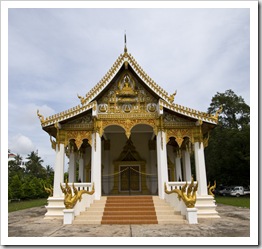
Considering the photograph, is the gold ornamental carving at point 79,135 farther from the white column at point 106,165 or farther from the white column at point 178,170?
the white column at point 178,170

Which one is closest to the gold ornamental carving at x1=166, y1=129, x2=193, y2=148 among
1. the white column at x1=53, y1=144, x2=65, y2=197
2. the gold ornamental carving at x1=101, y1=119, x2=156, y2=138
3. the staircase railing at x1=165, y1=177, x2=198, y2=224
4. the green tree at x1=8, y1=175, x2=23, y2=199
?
the gold ornamental carving at x1=101, y1=119, x2=156, y2=138

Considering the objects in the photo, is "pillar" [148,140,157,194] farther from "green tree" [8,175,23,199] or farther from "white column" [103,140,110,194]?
"green tree" [8,175,23,199]

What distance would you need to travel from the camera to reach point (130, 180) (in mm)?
14000

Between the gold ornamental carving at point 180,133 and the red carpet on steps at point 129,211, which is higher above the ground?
the gold ornamental carving at point 180,133

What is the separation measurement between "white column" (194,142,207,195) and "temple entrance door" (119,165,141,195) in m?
4.28

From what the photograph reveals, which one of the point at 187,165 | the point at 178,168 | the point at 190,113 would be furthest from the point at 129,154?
the point at 190,113

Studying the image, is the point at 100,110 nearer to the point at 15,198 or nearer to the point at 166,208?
the point at 166,208

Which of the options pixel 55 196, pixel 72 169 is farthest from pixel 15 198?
pixel 55 196

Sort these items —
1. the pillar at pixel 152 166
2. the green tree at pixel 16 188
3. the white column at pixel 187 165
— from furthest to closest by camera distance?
the green tree at pixel 16 188
the pillar at pixel 152 166
the white column at pixel 187 165

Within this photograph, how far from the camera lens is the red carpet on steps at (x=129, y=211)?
27.3 ft

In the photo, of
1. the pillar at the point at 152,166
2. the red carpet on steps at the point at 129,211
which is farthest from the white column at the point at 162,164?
the pillar at the point at 152,166

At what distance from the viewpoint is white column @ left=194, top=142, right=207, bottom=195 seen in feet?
33.7

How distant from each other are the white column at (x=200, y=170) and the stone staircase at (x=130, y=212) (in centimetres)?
177

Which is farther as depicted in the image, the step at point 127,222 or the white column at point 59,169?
the white column at point 59,169
